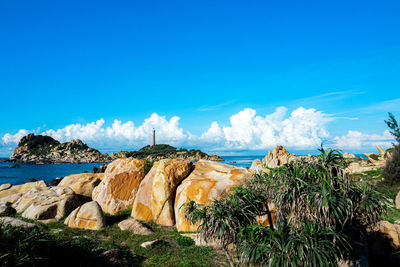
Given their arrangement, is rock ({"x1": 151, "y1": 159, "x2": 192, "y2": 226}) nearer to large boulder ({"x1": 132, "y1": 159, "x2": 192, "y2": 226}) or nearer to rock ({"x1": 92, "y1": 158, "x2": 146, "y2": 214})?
large boulder ({"x1": 132, "y1": 159, "x2": 192, "y2": 226})

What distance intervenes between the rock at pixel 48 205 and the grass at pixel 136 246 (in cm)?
184

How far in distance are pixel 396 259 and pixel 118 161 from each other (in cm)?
2238

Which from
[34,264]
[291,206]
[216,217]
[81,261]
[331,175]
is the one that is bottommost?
[81,261]

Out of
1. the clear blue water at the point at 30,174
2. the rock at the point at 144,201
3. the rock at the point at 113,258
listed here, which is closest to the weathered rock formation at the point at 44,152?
the clear blue water at the point at 30,174

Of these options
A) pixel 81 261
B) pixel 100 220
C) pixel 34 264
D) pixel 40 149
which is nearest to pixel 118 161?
pixel 100 220

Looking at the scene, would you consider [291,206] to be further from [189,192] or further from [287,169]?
[189,192]

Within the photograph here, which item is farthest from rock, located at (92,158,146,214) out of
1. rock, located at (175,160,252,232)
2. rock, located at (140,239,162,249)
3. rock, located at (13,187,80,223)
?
rock, located at (140,239,162,249)

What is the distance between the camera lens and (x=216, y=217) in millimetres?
9562

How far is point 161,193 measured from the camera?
19.5 meters

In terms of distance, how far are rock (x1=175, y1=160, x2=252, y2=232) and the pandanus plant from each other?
6.11 metres

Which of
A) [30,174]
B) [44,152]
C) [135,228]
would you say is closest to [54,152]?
[44,152]

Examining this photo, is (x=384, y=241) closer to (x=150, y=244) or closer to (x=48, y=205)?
(x=150, y=244)

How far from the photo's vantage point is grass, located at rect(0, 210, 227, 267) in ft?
36.8

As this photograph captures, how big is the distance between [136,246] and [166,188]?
20.0ft
